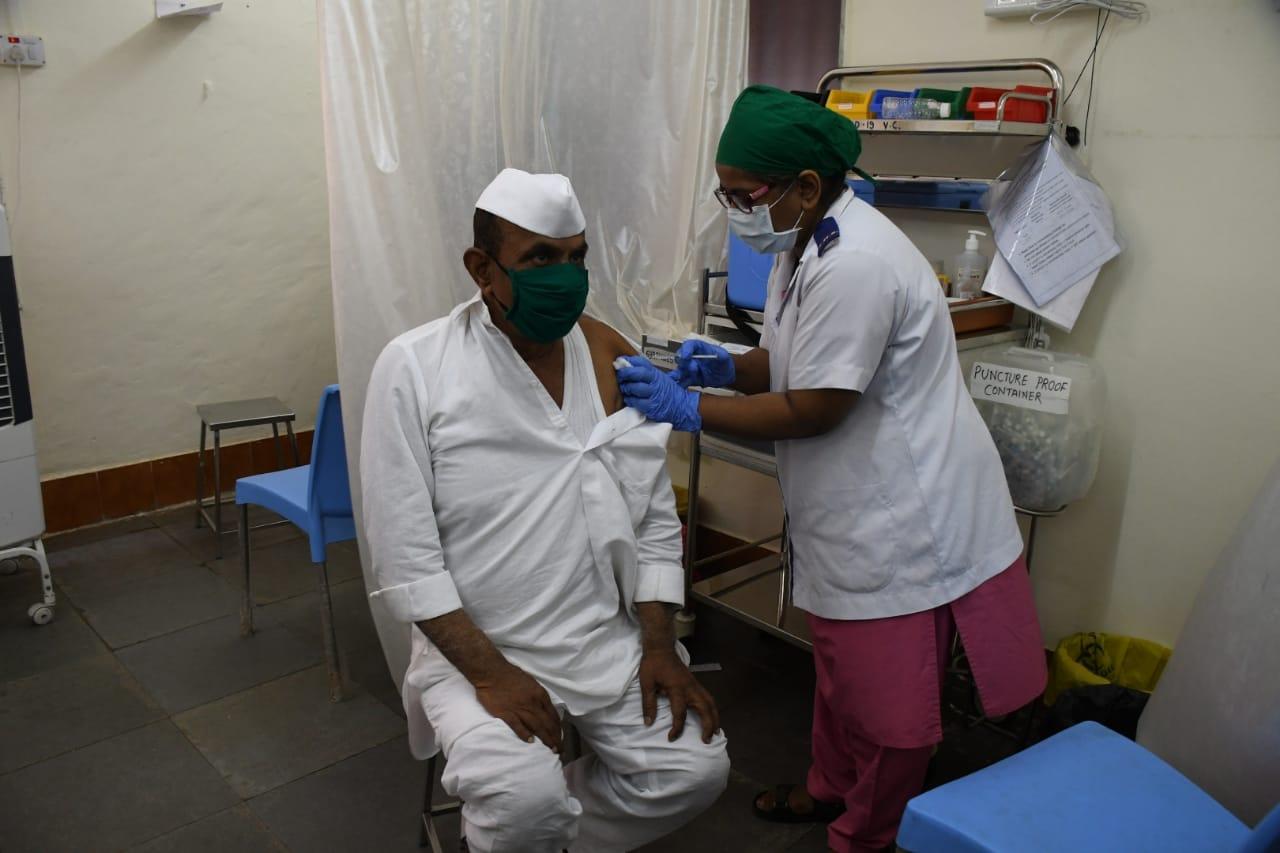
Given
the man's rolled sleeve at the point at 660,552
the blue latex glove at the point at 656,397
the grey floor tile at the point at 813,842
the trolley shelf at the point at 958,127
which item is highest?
the trolley shelf at the point at 958,127

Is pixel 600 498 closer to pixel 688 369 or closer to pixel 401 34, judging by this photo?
pixel 688 369

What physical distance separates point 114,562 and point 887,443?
2.51m

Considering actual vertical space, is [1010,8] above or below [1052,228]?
above

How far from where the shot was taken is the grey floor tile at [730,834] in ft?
6.14

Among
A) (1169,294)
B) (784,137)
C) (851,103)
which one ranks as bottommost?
(1169,294)

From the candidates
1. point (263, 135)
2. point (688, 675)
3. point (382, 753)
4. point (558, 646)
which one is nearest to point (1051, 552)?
point (688, 675)

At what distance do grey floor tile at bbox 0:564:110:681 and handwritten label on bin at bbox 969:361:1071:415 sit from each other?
2201mm

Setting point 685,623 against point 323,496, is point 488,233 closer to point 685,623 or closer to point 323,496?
point 323,496

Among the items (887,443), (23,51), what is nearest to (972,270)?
(887,443)

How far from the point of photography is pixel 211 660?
250 centimetres

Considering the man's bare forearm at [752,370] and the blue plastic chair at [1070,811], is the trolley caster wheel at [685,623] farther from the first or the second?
the blue plastic chair at [1070,811]

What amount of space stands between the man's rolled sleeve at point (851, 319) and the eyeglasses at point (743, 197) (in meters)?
0.16

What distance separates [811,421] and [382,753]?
4.03 feet

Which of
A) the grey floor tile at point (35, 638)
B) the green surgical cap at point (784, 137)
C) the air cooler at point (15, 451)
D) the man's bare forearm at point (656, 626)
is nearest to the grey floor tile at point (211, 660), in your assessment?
the grey floor tile at point (35, 638)
